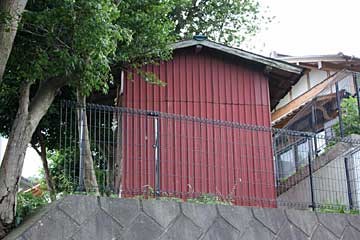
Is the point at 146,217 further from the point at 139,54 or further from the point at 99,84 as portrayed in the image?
the point at 139,54

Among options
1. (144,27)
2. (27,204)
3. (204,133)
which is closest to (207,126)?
(204,133)

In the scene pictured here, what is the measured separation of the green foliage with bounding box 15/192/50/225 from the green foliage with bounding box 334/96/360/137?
7.53 m

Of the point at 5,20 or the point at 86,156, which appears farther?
the point at 86,156

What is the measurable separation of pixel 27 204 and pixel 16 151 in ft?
2.22

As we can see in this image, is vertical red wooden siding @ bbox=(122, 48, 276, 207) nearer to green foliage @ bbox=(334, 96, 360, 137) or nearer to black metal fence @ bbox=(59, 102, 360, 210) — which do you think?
black metal fence @ bbox=(59, 102, 360, 210)

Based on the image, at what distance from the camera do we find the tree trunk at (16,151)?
5.78 meters

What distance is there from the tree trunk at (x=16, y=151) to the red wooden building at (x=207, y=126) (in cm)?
261

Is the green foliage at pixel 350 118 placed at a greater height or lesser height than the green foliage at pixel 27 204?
greater

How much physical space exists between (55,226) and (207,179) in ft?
14.2

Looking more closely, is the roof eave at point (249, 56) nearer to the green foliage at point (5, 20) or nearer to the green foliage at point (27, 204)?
the green foliage at point (5, 20)

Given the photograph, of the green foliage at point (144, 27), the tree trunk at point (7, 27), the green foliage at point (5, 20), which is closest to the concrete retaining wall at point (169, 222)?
the tree trunk at point (7, 27)

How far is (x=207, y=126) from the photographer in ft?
32.5

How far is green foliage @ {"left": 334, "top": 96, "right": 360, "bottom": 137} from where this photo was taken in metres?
11.4

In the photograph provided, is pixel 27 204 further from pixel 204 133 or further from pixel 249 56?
pixel 249 56
